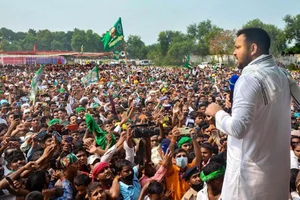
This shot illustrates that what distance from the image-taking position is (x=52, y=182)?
3779 mm

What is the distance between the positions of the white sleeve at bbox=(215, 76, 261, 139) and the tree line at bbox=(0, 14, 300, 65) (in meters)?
7.46

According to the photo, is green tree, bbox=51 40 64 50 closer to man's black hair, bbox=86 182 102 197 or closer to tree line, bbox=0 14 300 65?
tree line, bbox=0 14 300 65

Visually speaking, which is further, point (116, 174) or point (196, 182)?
point (116, 174)

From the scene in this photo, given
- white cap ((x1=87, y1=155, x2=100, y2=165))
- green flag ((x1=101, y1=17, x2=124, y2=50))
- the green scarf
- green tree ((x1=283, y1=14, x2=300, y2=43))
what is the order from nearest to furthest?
white cap ((x1=87, y1=155, x2=100, y2=165)) < the green scarf < green flag ((x1=101, y1=17, x2=124, y2=50)) < green tree ((x1=283, y1=14, x2=300, y2=43))

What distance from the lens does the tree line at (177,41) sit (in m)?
52.4

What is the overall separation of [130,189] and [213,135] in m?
2.15

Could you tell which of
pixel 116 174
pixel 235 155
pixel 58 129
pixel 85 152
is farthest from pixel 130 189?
pixel 58 129

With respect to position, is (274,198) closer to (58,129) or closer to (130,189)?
(130,189)

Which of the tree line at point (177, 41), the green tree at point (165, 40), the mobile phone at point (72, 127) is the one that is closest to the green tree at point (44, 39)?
the tree line at point (177, 41)

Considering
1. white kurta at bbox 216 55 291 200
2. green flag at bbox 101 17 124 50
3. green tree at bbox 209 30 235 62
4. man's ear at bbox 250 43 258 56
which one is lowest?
white kurta at bbox 216 55 291 200

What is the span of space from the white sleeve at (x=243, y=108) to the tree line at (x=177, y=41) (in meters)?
7.46

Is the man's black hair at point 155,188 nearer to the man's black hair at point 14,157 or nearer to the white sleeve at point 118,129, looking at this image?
the man's black hair at point 14,157

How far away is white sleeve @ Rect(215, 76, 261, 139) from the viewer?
1.86 m

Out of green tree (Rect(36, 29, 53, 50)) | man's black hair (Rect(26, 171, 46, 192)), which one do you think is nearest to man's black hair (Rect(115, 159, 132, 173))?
man's black hair (Rect(26, 171, 46, 192))
